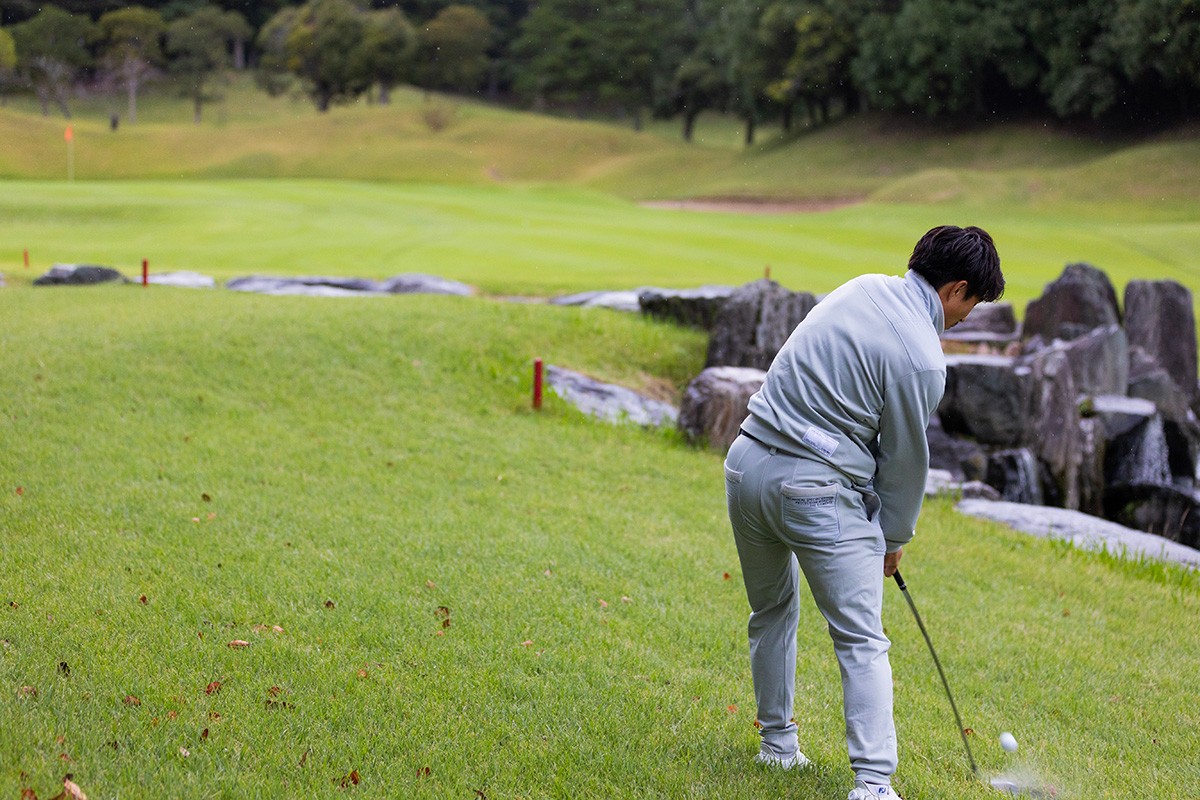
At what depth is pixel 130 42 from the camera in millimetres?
68938

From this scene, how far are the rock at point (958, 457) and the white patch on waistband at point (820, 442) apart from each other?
8820 millimetres

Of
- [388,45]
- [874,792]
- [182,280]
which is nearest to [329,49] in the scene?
[388,45]

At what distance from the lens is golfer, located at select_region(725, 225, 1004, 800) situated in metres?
3.74

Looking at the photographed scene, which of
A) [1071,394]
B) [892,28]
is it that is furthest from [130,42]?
[1071,394]

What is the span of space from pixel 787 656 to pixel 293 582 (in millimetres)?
2863

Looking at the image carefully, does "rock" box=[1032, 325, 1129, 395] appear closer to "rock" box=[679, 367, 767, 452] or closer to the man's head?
"rock" box=[679, 367, 767, 452]

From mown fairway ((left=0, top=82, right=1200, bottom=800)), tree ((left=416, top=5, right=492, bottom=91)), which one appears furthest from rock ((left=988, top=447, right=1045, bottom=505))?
tree ((left=416, top=5, right=492, bottom=91))

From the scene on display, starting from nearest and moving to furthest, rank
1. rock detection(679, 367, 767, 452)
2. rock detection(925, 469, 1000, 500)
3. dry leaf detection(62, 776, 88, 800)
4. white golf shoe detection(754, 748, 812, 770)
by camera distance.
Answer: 1. dry leaf detection(62, 776, 88, 800)
2. white golf shoe detection(754, 748, 812, 770)
3. rock detection(925, 469, 1000, 500)
4. rock detection(679, 367, 767, 452)

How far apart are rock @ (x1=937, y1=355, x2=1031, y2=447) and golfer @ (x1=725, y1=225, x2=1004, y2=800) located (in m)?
9.07

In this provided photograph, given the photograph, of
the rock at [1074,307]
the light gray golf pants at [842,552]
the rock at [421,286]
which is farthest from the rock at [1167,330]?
the light gray golf pants at [842,552]

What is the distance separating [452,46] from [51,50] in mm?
25385

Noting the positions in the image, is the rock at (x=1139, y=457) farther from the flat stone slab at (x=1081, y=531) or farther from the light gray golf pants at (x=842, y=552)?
the light gray golf pants at (x=842, y=552)

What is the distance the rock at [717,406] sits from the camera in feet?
34.9

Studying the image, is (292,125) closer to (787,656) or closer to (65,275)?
(65,275)
